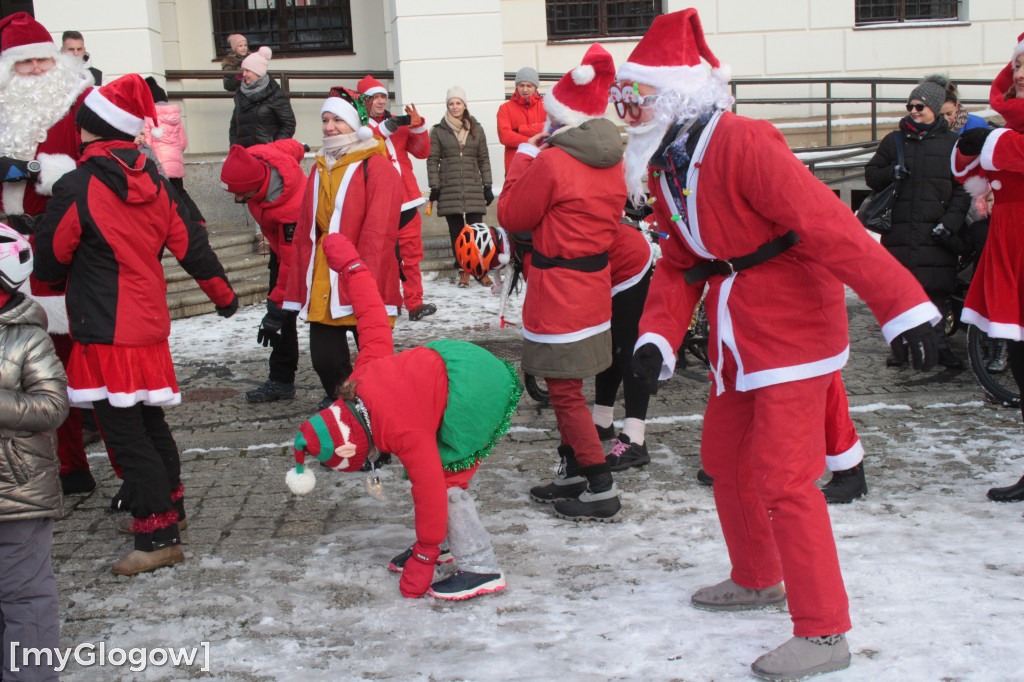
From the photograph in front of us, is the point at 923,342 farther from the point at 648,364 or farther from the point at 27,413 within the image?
the point at 27,413

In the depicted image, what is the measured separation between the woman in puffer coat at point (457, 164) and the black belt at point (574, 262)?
5994 millimetres

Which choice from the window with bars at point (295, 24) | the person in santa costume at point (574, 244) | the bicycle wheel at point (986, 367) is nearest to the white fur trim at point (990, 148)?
the bicycle wheel at point (986, 367)

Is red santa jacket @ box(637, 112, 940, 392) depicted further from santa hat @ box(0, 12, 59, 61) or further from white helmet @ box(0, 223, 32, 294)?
santa hat @ box(0, 12, 59, 61)

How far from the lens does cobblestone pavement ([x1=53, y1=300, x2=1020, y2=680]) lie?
11.7 feet

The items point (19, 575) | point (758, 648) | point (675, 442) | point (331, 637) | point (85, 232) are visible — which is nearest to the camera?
point (19, 575)

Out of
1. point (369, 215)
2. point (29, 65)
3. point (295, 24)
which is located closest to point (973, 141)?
point (369, 215)

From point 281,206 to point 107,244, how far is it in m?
2.19

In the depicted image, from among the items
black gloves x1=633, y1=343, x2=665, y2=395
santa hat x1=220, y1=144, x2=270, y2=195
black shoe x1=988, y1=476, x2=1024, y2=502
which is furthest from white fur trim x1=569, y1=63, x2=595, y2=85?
black shoe x1=988, y1=476, x2=1024, y2=502

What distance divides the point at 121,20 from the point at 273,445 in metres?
7.82

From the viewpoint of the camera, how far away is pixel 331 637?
3332mm

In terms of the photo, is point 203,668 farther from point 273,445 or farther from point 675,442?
point 675,442

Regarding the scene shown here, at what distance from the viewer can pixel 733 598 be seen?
3.37 metres

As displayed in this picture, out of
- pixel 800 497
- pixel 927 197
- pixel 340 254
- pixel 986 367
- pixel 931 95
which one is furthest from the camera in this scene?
pixel 927 197

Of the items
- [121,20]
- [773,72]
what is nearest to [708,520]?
[121,20]
